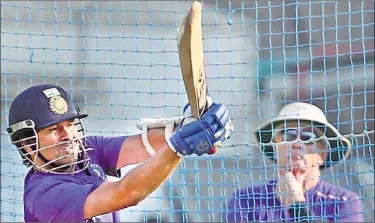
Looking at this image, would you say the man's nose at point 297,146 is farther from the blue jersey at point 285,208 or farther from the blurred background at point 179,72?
the blurred background at point 179,72

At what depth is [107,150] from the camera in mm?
3715

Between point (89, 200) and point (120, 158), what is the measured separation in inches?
22.5

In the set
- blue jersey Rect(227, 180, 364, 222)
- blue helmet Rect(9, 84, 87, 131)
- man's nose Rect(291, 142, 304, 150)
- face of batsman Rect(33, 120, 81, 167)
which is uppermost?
blue helmet Rect(9, 84, 87, 131)

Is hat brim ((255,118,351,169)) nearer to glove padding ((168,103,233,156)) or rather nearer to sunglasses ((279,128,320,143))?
sunglasses ((279,128,320,143))

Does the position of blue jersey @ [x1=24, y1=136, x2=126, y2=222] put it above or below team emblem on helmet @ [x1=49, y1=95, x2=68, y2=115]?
below

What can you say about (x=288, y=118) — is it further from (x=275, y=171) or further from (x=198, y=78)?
(x=198, y=78)

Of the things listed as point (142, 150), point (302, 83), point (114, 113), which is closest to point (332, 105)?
point (302, 83)

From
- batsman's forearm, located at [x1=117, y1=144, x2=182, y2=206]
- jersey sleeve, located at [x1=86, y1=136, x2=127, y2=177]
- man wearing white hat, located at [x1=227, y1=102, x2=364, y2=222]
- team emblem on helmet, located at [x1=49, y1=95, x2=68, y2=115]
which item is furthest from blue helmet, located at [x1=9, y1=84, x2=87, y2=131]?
man wearing white hat, located at [x1=227, y1=102, x2=364, y2=222]

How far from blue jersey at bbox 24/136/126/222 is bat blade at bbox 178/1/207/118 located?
55cm

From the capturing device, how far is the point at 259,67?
567 cm

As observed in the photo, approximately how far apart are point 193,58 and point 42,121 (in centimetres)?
93

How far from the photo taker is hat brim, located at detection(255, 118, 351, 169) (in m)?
4.44

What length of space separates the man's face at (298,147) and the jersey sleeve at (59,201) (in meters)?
1.31

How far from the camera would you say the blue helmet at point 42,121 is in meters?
3.50
